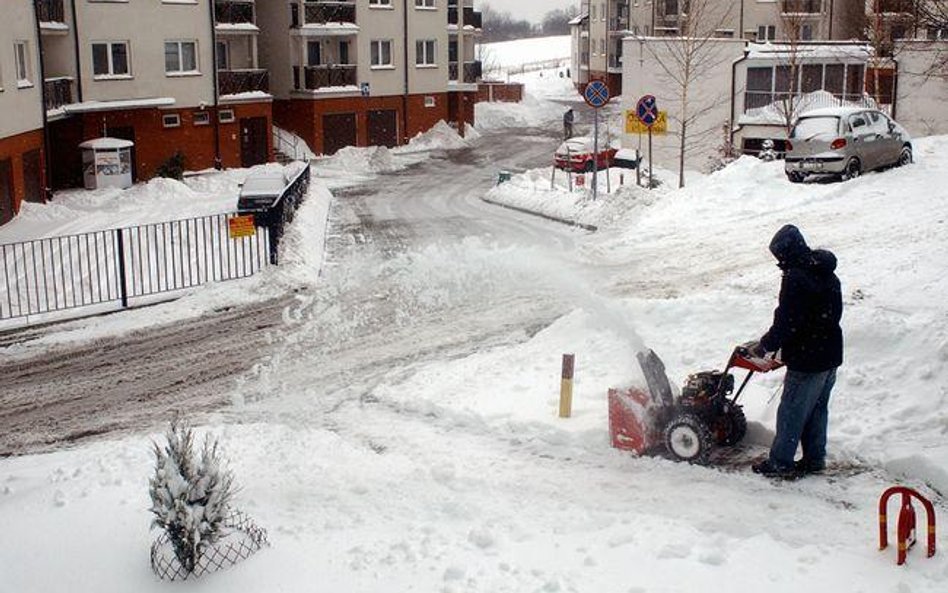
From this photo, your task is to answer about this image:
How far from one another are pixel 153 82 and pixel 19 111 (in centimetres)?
1048

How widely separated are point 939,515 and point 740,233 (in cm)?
1212

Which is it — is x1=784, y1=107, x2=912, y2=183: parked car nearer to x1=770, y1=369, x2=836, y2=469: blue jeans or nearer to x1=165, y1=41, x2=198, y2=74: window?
x1=770, y1=369, x2=836, y2=469: blue jeans

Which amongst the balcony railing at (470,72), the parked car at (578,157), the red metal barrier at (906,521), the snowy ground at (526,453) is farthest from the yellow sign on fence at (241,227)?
the balcony railing at (470,72)

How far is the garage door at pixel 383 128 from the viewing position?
166ft

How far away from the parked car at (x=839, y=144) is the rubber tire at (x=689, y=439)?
14953mm

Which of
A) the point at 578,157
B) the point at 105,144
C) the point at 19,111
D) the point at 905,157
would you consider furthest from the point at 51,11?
the point at 905,157

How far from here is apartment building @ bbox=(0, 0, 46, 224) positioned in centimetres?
2608

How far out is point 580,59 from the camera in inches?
3393

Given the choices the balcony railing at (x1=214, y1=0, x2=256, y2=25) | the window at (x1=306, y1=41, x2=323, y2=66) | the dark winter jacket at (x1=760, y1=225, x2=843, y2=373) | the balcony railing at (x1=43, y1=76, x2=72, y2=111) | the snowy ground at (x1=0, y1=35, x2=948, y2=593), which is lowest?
the snowy ground at (x1=0, y1=35, x2=948, y2=593)

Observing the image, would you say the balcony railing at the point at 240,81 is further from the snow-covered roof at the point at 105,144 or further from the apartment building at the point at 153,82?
the snow-covered roof at the point at 105,144

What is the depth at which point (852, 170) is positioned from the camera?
21953 mm

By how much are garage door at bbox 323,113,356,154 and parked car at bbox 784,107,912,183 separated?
29845 mm

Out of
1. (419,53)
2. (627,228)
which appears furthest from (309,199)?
(419,53)

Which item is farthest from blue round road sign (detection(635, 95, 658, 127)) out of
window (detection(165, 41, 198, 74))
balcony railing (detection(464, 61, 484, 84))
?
balcony railing (detection(464, 61, 484, 84))
